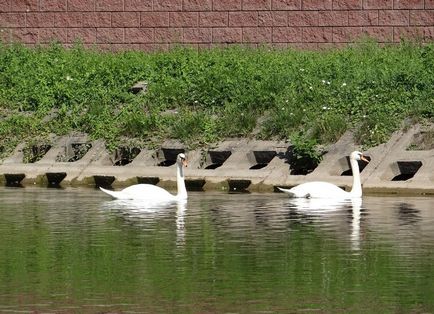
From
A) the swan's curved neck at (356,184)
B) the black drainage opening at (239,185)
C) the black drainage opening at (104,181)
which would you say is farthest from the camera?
the black drainage opening at (104,181)

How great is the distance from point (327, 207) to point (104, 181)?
5.32m

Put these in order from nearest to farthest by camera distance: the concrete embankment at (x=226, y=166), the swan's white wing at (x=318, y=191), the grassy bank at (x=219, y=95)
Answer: the swan's white wing at (x=318, y=191), the concrete embankment at (x=226, y=166), the grassy bank at (x=219, y=95)

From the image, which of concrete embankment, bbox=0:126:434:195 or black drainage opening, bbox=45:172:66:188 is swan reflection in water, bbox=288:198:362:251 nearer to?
concrete embankment, bbox=0:126:434:195

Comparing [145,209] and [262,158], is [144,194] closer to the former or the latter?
[145,209]

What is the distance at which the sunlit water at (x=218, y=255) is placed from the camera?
14406 mm

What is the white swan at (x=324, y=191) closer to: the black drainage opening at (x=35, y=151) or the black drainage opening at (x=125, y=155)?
the black drainage opening at (x=125, y=155)

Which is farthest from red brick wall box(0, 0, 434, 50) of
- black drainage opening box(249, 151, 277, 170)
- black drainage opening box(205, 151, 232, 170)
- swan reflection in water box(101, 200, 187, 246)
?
swan reflection in water box(101, 200, 187, 246)

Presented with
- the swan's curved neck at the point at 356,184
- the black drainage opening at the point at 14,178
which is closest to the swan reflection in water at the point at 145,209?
the swan's curved neck at the point at 356,184

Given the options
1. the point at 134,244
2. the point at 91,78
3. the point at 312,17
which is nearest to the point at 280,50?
the point at 312,17

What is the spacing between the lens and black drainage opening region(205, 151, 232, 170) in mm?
27438

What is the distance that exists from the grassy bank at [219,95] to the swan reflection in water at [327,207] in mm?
2863

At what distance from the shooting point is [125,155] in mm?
28312

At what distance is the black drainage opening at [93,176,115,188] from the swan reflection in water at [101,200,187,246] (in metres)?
3.07

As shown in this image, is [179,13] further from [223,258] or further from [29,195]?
[223,258]
